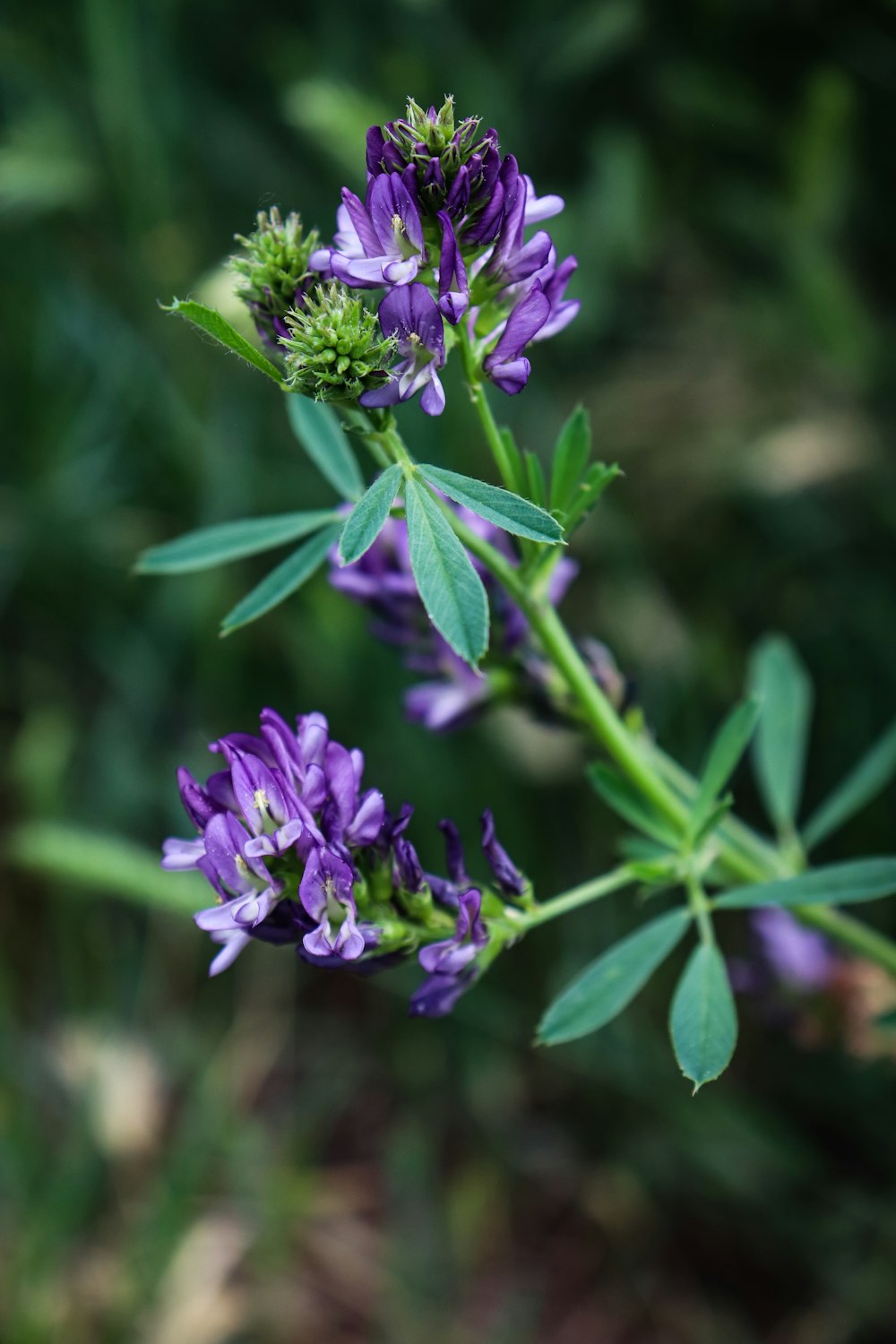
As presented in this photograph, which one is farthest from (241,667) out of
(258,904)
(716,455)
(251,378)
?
(258,904)

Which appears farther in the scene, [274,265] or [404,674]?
[404,674]

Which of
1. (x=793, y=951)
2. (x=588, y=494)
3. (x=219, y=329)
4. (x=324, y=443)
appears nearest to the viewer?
(x=219, y=329)

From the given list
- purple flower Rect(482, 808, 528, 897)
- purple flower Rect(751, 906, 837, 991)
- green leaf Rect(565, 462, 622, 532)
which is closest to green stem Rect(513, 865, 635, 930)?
purple flower Rect(482, 808, 528, 897)

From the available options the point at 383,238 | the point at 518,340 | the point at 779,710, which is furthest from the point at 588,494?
the point at 779,710

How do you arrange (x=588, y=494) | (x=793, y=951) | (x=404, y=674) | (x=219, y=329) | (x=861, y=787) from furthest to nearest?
(x=404, y=674)
(x=793, y=951)
(x=861, y=787)
(x=588, y=494)
(x=219, y=329)

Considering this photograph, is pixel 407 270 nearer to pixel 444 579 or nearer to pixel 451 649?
pixel 444 579

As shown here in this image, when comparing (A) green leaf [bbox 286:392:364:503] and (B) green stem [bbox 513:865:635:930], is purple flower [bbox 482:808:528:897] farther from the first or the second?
(A) green leaf [bbox 286:392:364:503]
